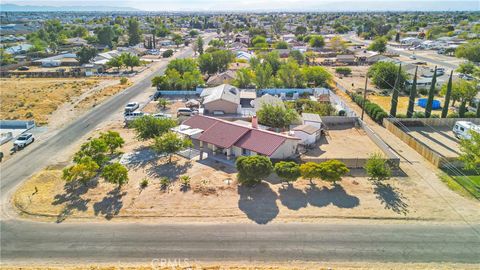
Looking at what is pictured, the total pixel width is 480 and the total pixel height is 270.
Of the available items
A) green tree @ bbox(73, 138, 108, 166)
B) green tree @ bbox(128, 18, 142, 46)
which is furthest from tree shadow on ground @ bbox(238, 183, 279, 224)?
green tree @ bbox(128, 18, 142, 46)

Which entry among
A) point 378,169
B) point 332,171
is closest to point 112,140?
point 332,171

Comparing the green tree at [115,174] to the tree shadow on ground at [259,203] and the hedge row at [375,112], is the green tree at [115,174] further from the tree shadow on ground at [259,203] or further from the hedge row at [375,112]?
the hedge row at [375,112]

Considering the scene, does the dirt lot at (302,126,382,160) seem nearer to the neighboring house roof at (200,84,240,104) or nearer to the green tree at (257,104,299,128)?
the green tree at (257,104,299,128)

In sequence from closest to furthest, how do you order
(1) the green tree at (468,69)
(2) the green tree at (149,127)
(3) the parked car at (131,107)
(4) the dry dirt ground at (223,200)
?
(4) the dry dirt ground at (223,200), (2) the green tree at (149,127), (3) the parked car at (131,107), (1) the green tree at (468,69)

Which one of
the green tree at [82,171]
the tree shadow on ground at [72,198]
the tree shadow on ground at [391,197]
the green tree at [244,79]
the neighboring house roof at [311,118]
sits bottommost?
the tree shadow on ground at [72,198]

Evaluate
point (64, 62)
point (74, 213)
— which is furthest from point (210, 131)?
point (64, 62)

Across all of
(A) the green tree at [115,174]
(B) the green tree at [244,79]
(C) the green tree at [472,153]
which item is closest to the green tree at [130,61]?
(B) the green tree at [244,79]

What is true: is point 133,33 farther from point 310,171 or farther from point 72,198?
point 310,171
